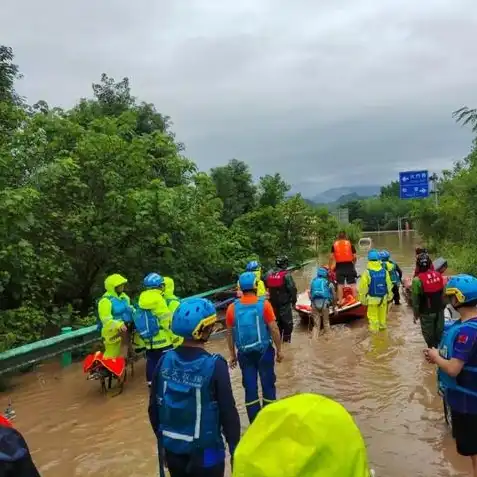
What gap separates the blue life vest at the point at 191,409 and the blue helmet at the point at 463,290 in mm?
2032

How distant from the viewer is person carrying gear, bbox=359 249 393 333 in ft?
39.2

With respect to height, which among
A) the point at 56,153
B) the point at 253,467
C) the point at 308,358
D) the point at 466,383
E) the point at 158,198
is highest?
the point at 56,153

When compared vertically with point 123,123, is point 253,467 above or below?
below

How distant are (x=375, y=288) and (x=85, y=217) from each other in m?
6.69

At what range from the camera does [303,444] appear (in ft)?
5.54

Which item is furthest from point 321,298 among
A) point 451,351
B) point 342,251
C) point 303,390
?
point 451,351

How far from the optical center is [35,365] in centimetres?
1070

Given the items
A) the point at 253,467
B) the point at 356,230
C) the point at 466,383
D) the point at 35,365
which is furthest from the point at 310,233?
the point at 356,230

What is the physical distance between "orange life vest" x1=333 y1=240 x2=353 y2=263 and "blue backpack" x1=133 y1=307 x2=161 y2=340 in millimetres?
8646

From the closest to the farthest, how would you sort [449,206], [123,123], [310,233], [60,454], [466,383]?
[466,383] < [60,454] < [123,123] < [310,233] < [449,206]

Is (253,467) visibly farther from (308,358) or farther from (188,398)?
(308,358)

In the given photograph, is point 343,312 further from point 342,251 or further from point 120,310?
point 120,310

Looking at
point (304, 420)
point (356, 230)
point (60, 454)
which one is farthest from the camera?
point (356, 230)

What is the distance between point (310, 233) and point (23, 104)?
1345 centimetres
